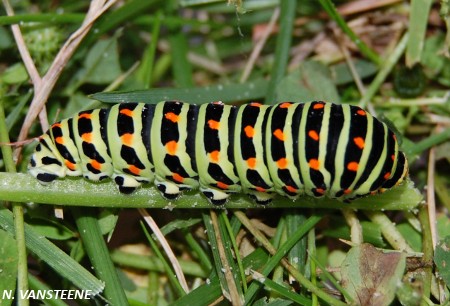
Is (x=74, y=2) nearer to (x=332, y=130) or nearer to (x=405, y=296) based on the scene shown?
(x=332, y=130)

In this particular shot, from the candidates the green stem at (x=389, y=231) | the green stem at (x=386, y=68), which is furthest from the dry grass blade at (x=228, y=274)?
the green stem at (x=386, y=68)

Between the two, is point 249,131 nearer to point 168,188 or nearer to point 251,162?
point 251,162

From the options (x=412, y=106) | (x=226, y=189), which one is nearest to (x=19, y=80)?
(x=226, y=189)

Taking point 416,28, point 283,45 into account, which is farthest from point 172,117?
point 416,28

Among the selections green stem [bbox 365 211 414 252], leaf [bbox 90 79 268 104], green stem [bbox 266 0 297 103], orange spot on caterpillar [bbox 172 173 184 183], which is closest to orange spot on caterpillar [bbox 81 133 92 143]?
leaf [bbox 90 79 268 104]

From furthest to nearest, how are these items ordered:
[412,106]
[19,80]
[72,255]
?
[412,106] < [19,80] < [72,255]

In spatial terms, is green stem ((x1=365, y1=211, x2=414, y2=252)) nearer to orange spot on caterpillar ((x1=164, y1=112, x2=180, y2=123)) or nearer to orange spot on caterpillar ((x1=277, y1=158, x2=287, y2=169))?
orange spot on caterpillar ((x1=277, y1=158, x2=287, y2=169))
